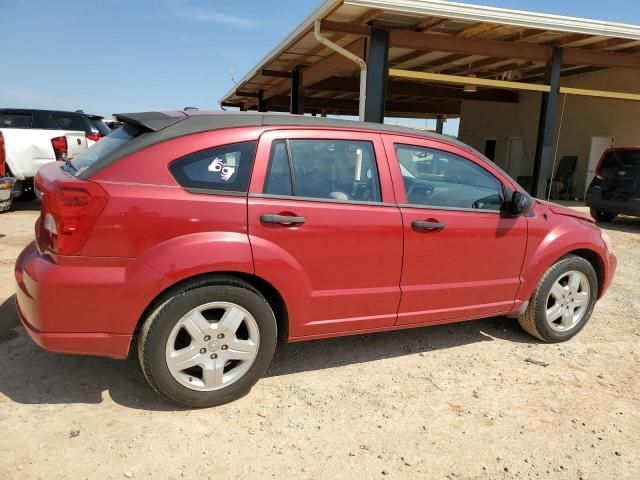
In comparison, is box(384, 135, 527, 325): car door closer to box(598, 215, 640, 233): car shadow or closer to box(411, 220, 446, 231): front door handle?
box(411, 220, 446, 231): front door handle

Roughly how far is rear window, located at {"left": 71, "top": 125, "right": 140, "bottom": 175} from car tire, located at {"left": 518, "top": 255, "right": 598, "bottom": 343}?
125 inches

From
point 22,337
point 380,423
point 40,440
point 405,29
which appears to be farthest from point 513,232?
point 405,29

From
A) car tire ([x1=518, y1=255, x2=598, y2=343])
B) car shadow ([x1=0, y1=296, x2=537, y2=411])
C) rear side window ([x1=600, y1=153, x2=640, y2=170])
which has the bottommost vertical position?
car shadow ([x1=0, y1=296, x2=537, y2=411])

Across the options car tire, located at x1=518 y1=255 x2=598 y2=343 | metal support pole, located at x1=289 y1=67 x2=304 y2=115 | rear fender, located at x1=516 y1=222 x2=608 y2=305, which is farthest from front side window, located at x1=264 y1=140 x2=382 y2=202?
metal support pole, located at x1=289 y1=67 x2=304 y2=115

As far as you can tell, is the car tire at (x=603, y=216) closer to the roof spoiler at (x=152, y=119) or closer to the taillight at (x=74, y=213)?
the roof spoiler at (x=152, y=119)

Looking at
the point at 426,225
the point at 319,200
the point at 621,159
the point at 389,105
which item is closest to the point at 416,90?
the point at 389,105

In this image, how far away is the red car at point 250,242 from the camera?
8.35 ft

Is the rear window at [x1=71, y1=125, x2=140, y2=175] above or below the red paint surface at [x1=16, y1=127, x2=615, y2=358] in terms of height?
above

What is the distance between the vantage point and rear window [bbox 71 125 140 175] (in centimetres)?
276

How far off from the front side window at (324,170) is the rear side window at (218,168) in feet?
0.47

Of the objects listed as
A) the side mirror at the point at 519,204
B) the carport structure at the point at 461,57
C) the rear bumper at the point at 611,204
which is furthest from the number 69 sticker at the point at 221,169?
the rear bumper at the point at 611,204

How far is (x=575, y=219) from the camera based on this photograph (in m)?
4.05

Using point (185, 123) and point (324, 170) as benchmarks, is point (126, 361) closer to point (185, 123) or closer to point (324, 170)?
point (185, 123)

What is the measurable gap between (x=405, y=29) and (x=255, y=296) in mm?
7448
